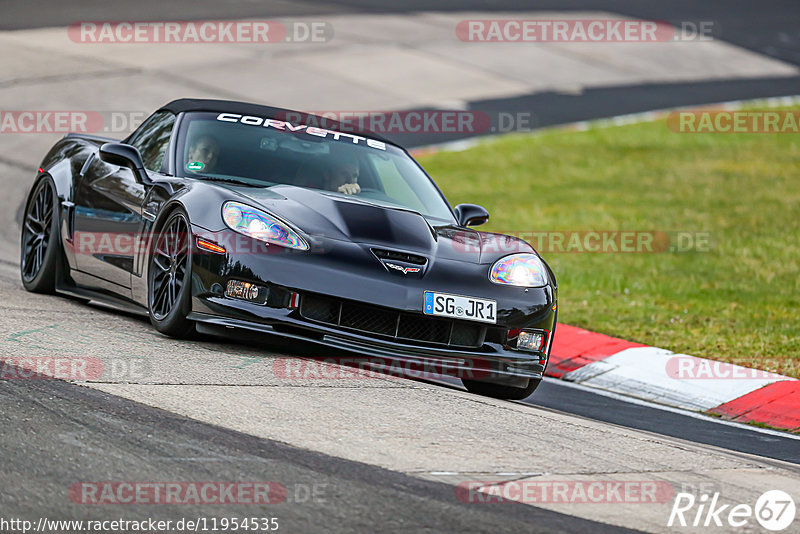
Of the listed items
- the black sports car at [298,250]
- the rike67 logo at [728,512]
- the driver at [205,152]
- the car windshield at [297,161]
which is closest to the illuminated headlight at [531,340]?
the black sports car at [298,250]

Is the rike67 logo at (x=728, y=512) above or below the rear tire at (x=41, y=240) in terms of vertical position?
below

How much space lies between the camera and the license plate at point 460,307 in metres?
6.05

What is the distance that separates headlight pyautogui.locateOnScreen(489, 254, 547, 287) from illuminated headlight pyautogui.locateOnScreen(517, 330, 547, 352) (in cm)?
26

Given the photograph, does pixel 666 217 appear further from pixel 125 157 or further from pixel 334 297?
pixel 334 297

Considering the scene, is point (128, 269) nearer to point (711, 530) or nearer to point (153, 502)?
point (153, 502)

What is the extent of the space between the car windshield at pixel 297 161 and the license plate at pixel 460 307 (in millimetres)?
1104

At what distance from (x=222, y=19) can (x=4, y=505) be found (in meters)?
20.2

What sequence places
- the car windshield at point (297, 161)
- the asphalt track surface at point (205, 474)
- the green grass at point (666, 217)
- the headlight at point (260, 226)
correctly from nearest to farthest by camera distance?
the asphalt track surface at point (205, 474)
the headlight at point (260, 226)
the car windshield at point (297, 161)
the green grass at point (666, 217)

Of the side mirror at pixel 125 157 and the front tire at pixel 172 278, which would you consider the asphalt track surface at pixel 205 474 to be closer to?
the front tire at pixel 172 278

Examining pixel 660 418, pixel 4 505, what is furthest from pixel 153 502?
pixel 660 418

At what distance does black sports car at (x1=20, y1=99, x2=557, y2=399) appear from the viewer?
6016mm

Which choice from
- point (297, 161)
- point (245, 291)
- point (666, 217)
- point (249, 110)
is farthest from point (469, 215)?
point (666, 217)

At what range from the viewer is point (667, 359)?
27.1ft

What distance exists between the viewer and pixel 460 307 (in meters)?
6.12
